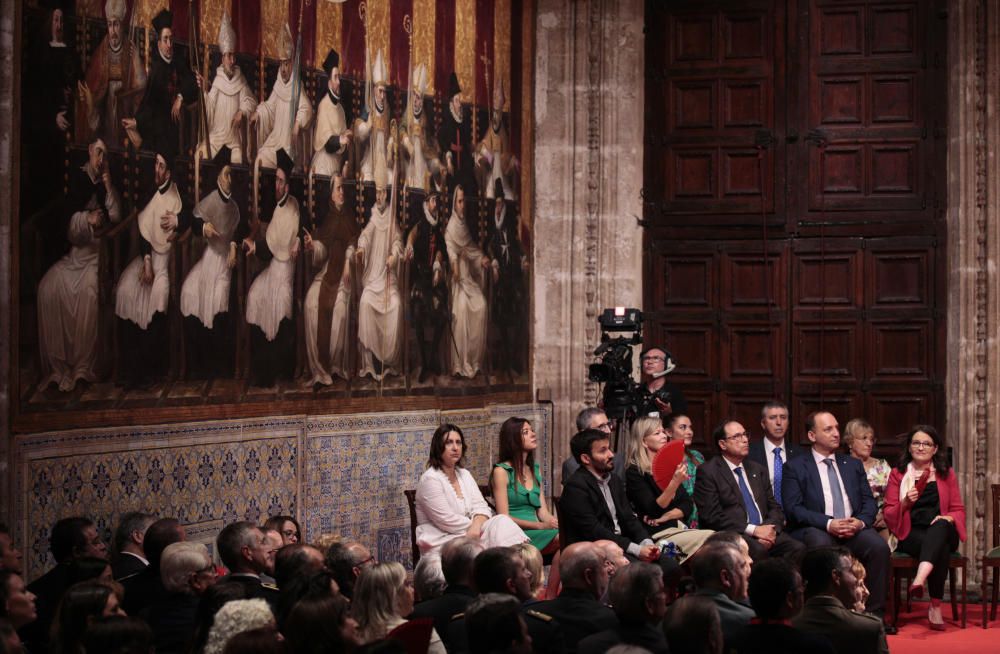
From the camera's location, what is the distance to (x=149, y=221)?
7.94 meters

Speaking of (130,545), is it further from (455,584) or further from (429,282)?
(429,282)

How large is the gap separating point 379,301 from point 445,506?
1.88 meters

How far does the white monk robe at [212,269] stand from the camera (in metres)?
8.34

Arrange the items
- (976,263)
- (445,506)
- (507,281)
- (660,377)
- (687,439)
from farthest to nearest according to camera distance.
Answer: (507,281) < (976,263) < (660,377) < (687,439) < (445,506)

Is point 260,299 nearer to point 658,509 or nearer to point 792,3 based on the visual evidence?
point 658,509

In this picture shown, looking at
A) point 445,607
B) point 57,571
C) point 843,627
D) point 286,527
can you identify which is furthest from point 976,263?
point 57,571

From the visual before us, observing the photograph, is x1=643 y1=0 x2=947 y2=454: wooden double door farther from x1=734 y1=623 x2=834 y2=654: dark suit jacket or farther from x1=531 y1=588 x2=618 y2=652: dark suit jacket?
x1=734 y1=623 x2=834 y2=654: dark suit jacket

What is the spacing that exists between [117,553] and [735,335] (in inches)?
271

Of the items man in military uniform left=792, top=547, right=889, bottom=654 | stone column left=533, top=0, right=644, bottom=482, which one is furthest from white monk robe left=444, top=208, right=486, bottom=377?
man in military uniform left=792, top=547, right=889, bottom=654

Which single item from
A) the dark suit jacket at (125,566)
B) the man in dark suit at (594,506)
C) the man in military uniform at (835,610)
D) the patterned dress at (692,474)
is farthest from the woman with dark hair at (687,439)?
the dark suit jacket at (125,566)

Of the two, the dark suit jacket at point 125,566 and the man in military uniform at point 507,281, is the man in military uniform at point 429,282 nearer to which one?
the man in military uniform at point 507,281

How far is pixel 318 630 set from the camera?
4418mm

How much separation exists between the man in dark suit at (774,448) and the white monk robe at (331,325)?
3.09m

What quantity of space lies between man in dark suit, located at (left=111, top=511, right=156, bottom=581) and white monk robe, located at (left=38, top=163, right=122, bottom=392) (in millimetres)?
940
